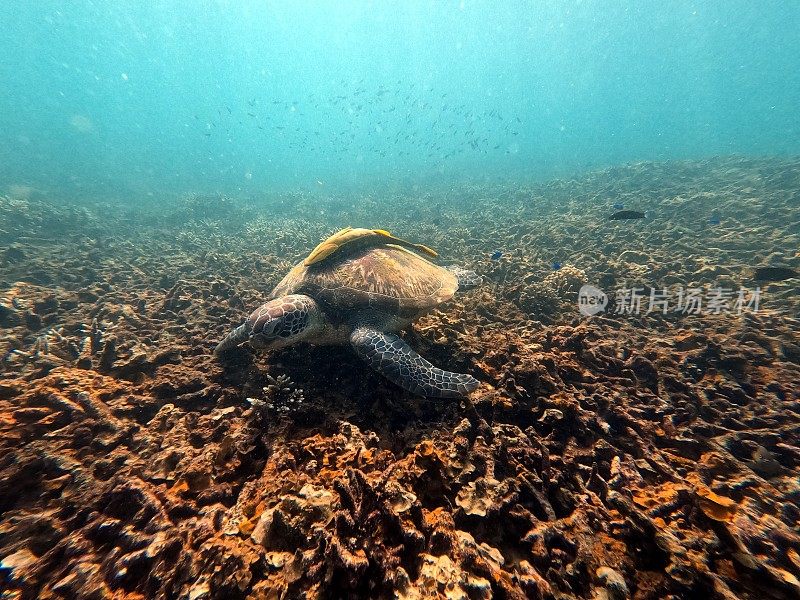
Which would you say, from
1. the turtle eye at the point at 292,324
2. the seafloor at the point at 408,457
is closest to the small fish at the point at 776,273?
the seafloor at the point at 408,457

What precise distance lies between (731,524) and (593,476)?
0.84 metres

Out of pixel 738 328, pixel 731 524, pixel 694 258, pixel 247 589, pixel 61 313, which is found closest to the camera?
pixel 247 589

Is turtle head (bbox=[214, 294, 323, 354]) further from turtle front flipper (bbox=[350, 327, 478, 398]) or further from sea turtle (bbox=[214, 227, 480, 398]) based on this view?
turtle front flipper (bbox=[350, 327, 478, 398])

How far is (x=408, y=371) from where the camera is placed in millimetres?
3650

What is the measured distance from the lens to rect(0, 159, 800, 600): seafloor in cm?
197

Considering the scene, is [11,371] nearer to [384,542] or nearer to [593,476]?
[384,542]

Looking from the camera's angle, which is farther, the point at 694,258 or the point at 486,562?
the point at 694,258

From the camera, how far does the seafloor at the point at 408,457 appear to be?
197 centimetres

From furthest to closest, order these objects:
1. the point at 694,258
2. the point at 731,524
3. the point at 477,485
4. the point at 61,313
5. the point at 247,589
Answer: the point at 694,258, the point at 61,313, the point at 477,485, the point at 731,524, the point at 247,589

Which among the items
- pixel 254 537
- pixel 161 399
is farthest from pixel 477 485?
pixel 161 399

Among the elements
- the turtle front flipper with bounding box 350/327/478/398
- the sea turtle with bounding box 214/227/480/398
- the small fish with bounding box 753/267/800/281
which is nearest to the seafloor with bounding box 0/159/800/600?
the turtle front flipper with bounding box 350/327/478/398

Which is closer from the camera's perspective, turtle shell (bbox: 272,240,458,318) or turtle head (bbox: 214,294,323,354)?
turtle head (bbox: 214,294,323,354)

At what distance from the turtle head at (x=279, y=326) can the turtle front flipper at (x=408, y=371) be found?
30.2 inches

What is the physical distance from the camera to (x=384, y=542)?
2.13m
